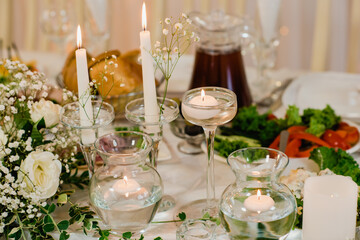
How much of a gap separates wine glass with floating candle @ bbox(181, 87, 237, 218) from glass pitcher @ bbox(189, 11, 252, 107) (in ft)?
1.49

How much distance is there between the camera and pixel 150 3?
9.44ft

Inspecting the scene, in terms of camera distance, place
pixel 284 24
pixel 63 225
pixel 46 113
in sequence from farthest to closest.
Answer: pixel 284 24
pixel 46 113
pixel 63 225

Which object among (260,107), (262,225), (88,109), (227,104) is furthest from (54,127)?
(260,107)

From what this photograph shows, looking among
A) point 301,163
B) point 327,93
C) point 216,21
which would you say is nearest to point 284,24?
point 327,93

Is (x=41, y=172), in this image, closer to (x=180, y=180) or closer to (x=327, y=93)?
(x=180, y=180)

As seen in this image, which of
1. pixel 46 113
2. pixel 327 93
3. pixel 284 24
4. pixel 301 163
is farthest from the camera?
pixel 284 24

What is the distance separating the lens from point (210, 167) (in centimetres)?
98

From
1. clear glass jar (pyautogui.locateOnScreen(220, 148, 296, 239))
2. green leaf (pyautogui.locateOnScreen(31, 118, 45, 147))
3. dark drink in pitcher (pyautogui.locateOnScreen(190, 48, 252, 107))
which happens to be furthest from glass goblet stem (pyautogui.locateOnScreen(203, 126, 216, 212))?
dark drink in pitcher (pyautogui.locateOnScreen(190, 48, 252, 107))

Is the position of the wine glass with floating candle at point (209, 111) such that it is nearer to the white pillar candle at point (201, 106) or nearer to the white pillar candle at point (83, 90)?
the white pillar candle at point (201, 106)

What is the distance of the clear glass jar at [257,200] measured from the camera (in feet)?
2.57

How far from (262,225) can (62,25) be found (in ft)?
4.30

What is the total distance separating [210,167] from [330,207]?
0.82 ft

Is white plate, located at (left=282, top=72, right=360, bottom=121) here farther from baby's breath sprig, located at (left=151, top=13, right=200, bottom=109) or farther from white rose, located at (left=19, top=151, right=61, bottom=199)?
white rose, located at (left=19, top=151, right=61, bottom=199)

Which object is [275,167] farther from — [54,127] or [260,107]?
[260,107]
